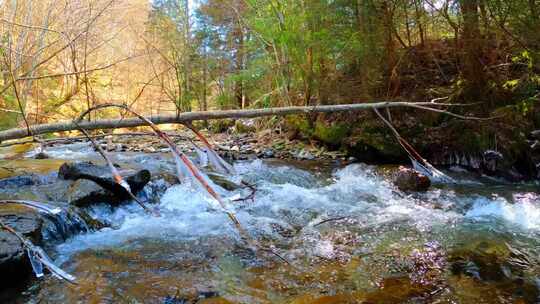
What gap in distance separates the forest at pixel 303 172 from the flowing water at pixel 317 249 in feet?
0.08

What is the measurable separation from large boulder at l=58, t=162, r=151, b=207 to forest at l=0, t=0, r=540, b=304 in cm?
3

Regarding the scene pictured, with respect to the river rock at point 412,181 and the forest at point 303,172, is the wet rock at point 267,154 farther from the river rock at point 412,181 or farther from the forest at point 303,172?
the river rock at point 412,181

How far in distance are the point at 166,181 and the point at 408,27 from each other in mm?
5810

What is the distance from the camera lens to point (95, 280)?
3375mm

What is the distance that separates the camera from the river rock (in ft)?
20.7

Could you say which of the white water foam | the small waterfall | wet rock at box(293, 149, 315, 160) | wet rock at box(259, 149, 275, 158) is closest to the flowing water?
the white water foam

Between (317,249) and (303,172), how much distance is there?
155 inches

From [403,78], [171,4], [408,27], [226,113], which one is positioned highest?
[171,4]

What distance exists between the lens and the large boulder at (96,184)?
5.32 m

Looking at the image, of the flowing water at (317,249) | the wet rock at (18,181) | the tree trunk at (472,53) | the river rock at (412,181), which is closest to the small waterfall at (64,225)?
the flowing water at (317,249)

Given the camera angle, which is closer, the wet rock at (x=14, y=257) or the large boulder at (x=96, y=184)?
the wet rock at (x=14, y=257)

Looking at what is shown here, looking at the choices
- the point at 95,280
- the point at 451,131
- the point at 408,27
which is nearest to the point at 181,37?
the point at 408,27

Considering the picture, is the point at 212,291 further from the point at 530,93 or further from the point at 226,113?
the point at 530,93

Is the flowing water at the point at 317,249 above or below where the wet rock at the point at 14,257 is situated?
below
